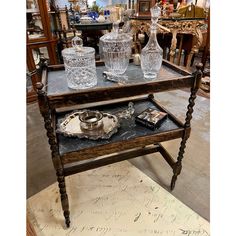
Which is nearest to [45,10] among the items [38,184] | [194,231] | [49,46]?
[49,46]

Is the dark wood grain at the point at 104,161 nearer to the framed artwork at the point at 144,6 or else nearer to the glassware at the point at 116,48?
the glassware at the point at 116,48

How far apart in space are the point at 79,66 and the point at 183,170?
1062mm

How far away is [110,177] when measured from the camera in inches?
56.1

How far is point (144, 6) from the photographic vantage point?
3070mm

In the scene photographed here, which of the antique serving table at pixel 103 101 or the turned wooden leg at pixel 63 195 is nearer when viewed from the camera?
the antique serving table at pixel 103 101

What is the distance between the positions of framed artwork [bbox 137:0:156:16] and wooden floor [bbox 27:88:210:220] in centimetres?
191

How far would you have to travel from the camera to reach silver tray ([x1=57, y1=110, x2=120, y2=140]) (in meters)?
1.06

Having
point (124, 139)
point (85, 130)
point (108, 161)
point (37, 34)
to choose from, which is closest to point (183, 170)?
point (108, 161)

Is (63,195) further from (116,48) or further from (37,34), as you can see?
(37,34)

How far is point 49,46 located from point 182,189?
6.85 feet

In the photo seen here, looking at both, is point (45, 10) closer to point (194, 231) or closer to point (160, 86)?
point (160, 86)

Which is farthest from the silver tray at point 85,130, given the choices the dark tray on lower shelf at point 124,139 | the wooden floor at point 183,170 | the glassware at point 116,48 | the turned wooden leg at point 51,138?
the wooden floor at point 183,170

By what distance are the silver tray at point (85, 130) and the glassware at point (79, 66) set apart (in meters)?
0.27

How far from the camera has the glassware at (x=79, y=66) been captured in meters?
0.93
